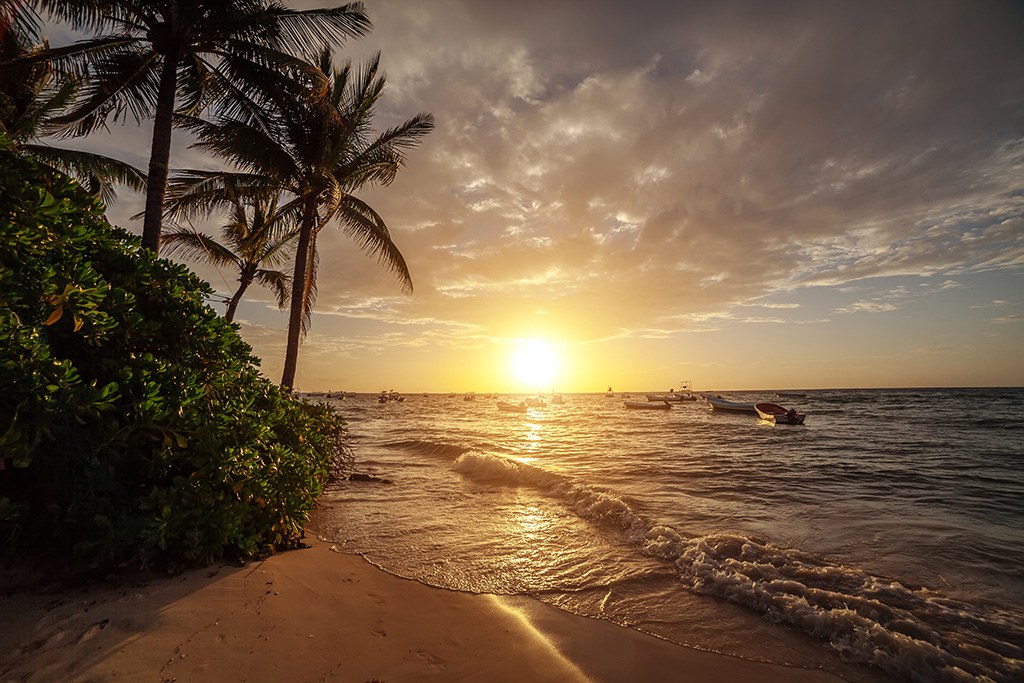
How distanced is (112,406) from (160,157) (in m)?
8.38

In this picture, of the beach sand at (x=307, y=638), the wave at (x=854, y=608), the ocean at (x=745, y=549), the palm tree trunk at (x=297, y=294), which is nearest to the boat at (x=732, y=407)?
the ocean at (x=745, y=549)

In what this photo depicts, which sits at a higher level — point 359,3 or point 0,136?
point 359,3

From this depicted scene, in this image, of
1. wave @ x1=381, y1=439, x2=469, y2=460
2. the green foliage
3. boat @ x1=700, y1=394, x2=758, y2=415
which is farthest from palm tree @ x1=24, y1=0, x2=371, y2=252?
boat @ x1=700, y1=394, x2=758, y2=415

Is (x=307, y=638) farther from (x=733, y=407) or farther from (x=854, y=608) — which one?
(x=733, y=407)

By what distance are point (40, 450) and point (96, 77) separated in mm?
11927

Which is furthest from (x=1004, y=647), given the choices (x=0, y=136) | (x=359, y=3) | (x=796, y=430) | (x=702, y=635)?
(x=796, y=430)

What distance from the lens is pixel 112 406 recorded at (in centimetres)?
346

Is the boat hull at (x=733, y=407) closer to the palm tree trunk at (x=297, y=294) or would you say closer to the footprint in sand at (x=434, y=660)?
the palm tree trunk at (x=297, y=294)

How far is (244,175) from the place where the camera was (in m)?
13.7

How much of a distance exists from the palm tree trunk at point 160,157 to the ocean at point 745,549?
6919 millimetres

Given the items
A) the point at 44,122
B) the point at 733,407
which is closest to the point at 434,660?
the point at 44,122

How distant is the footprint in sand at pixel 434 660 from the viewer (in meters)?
3.29

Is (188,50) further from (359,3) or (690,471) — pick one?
(690,471)

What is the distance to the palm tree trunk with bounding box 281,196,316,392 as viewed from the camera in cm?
1346
